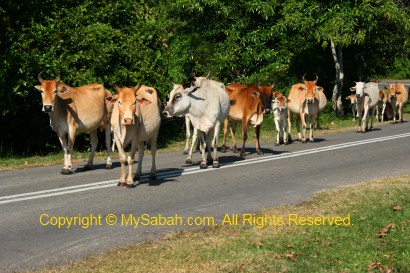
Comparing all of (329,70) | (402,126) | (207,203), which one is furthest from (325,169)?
(329,70)

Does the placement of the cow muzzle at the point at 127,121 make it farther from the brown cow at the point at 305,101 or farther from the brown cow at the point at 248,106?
the brown cow at the point at 305,101

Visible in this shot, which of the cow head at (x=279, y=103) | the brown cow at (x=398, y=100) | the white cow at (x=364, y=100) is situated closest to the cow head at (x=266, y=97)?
the cow head at (x=279, y=103)

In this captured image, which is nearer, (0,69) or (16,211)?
(16,211)

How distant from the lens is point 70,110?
1510 cm

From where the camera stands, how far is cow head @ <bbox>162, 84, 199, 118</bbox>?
1474 cm

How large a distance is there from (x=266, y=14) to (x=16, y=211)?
1967 cm

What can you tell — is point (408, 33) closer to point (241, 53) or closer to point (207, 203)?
point (241, 53)

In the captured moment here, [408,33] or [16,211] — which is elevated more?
[408,33]

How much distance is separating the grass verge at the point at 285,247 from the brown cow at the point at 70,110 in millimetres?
6059

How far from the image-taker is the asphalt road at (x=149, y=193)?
880cm

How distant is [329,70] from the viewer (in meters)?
34.3

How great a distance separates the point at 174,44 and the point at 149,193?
1631cm

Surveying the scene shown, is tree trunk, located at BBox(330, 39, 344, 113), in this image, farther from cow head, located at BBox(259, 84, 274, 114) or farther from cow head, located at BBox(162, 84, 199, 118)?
cow head, located at BBox(162, 84, 199, 118)

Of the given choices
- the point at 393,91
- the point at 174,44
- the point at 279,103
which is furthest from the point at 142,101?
the point at 393,91
